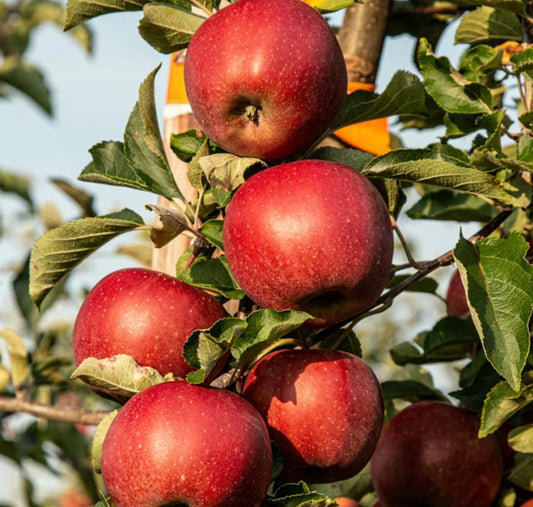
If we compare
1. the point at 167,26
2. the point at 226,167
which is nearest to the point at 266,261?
the point at 226,167

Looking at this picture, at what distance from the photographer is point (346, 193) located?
1.08 m

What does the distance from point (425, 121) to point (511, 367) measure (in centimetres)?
86

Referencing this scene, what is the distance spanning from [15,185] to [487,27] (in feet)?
6.31

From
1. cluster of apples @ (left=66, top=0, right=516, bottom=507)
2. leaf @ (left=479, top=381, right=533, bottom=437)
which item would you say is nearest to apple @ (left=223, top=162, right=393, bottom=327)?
Result: cluster of apples @ (left=66, top=0, right=516, bottom=507)

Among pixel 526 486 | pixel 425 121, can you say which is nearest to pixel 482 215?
pixel 425 121

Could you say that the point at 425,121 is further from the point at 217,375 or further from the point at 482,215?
the point at 217,375

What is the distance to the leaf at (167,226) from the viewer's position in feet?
3.74

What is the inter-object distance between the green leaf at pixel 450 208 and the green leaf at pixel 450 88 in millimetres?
371

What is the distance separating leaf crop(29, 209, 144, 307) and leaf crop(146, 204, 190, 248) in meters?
0.05

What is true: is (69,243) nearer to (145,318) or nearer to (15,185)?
(145,318)

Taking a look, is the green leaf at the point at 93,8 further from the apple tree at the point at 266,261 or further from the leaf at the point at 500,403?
the leaf at the point at 500,403

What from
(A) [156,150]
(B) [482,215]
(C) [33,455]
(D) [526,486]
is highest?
(A) [156,150]

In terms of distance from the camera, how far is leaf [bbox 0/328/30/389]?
213 centimetres

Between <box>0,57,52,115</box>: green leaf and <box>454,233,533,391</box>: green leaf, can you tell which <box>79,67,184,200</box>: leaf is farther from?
<box>0,57,52,115</box>: green leaf
